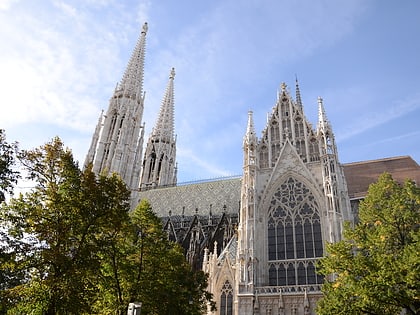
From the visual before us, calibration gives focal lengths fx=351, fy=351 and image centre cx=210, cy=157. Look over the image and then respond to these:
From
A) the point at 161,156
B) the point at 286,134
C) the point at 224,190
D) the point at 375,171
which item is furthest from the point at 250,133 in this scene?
the point at 161,156

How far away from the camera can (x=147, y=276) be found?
14.5 m

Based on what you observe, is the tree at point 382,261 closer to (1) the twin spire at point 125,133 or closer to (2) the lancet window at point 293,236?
(2) the lancet window at point 293,236

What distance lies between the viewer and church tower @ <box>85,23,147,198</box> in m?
43.1

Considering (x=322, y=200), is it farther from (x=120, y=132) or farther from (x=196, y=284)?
(x=120, y=132)

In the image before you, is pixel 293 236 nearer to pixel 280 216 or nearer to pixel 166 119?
pixel 280 216

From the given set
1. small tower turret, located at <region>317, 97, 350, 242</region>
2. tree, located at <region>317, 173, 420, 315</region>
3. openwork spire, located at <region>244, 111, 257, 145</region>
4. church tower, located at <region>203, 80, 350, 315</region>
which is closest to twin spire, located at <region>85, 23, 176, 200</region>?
openwork spire, located at <region>244, 111, 257, 145</region>

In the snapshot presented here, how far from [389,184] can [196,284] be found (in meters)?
9.83

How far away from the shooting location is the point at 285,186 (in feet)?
83.8

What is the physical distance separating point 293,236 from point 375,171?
12308 mm

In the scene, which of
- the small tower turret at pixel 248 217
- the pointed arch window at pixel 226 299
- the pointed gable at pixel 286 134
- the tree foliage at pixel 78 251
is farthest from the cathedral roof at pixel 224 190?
the tree foliage at pixel 78 251

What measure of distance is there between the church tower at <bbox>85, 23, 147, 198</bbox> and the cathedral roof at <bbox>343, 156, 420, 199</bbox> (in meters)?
24.6

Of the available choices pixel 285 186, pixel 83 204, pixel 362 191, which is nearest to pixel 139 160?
pixel 285 186

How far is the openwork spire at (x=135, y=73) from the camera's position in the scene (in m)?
49.9

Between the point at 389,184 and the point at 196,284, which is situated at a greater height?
the point at 389,184
